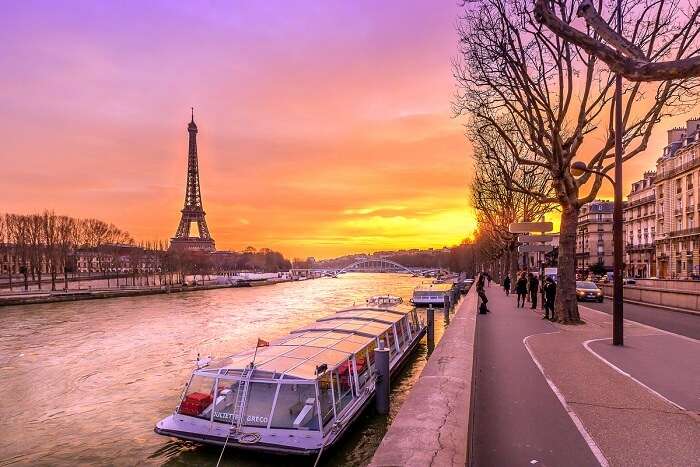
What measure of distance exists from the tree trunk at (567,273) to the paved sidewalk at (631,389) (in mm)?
2662

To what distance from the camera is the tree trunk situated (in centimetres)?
1845

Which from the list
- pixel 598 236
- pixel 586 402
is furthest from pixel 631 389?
pixel 598 236

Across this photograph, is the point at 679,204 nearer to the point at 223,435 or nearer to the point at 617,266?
the point at 617,266

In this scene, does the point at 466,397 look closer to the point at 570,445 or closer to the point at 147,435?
the point at 570,445

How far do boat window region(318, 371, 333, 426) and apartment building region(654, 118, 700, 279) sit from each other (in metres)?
54.4

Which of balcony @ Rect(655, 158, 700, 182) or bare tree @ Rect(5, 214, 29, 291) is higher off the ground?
balcony @ Rect(655, 158, 700, 182)

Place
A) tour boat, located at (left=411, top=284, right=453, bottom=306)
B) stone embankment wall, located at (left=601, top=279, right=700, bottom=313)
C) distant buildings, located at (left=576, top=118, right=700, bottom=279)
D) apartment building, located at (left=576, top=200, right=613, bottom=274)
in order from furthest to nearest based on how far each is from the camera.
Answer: apartment building, located at (left=576, top=200, right=613, bottom=274)
distant buildings, located at (left=576, top=118, right=700, bottom=279)
tour boat, located at (left=411, top=284, right=453, bottom=306)
stone embankment wall, located at (left=601, top=279, right=700, bottom=313)

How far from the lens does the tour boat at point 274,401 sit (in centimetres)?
984

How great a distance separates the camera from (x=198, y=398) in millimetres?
10945

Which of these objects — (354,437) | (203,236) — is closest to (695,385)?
(354,437)

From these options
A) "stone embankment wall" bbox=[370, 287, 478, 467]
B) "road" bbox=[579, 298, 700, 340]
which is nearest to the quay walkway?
"stone embankment wall" bbox=[370, 287, 478, 467]

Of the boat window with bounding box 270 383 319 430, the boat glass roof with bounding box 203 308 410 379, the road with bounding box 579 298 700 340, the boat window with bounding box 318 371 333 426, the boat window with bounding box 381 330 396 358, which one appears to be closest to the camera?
the boat window with bounding box 270 383 319 430

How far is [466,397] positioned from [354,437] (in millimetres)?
4793

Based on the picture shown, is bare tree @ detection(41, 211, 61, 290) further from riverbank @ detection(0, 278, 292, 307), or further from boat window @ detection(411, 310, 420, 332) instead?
boat window @ detection(411, 310, 420, 332)
